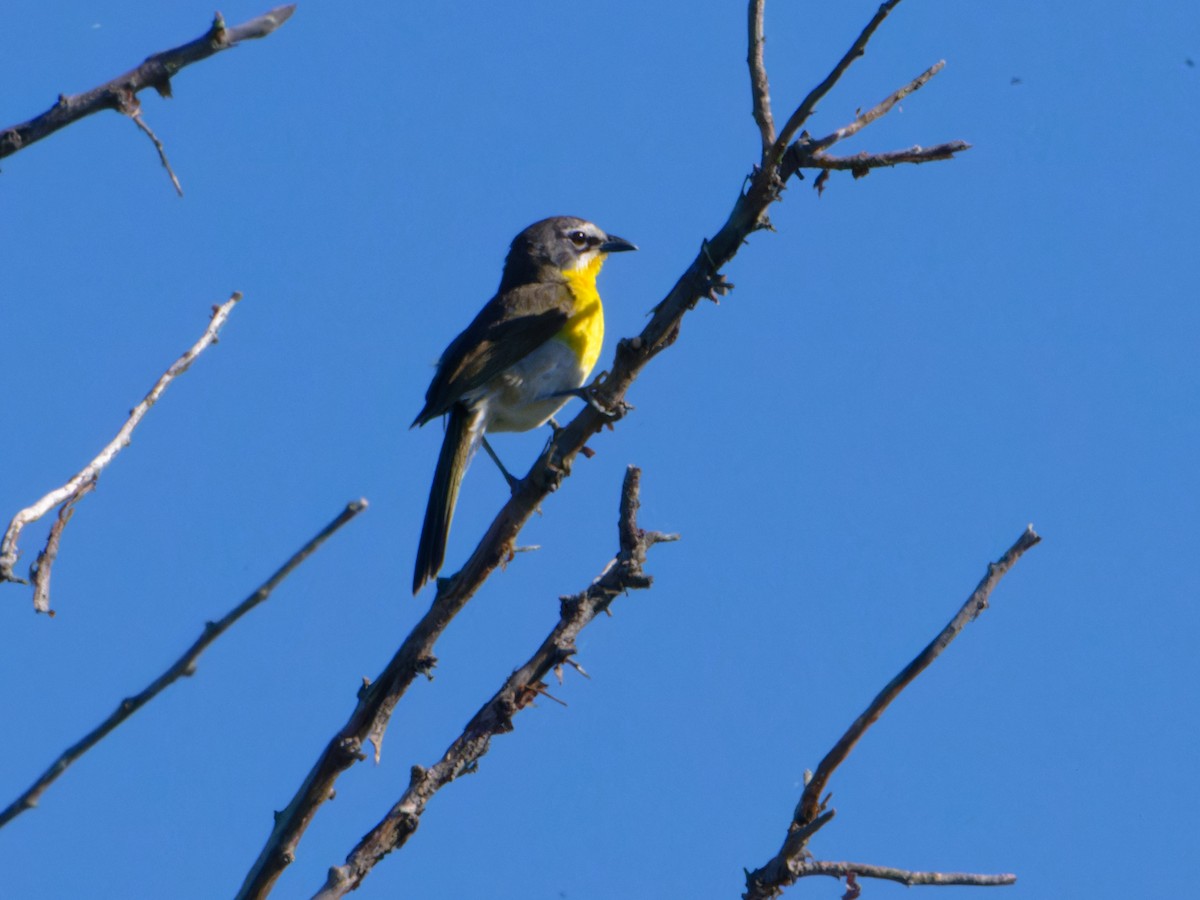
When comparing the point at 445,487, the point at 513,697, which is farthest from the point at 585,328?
the point at 513,697

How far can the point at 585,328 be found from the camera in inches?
345

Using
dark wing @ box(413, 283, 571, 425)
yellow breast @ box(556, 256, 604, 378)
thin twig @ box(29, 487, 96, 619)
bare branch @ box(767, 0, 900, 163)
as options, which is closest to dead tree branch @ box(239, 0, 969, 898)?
bare branch @ box(767, 0, 900, 163)

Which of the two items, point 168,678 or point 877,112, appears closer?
point 168,678

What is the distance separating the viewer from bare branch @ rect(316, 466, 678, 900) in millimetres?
4328

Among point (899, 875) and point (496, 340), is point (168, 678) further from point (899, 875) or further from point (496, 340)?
point (496, 340)

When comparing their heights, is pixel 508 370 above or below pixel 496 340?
below

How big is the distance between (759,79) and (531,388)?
160 inches

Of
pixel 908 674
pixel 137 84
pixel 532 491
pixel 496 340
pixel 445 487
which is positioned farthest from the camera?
pixel 496 340

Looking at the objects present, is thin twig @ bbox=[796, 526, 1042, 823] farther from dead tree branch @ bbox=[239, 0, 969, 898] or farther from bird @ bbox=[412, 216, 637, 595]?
Result: bird @ bbox=[412, 216, 637, 595]

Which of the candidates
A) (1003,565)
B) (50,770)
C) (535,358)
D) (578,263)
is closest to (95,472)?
(50,770)

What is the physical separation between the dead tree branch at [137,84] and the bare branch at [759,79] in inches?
70.4

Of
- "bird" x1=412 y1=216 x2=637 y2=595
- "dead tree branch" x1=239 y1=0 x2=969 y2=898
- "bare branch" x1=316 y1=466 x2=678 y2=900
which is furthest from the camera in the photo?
"bird" x1=412 y1=216 x2=637 y2=595

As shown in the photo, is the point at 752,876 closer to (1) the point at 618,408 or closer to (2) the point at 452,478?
(1) the point at 618,408

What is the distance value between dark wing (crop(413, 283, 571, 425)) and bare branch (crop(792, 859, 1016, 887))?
15.1ft
